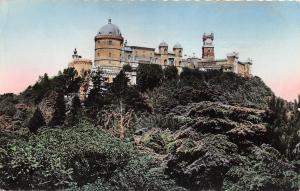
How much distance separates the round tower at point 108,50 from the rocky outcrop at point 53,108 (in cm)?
152

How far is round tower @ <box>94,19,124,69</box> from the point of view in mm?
18031

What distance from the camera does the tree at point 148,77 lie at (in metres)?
18.5

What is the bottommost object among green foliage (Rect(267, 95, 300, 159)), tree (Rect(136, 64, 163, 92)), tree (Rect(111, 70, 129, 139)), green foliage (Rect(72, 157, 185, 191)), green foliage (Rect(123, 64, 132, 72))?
green foliage (Rect(72, 157, 185, 191))

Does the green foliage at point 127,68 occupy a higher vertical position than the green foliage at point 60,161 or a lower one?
higher

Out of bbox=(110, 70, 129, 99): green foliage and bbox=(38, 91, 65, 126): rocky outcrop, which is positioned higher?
bbox=(110, 70, 129, 99): green foliage

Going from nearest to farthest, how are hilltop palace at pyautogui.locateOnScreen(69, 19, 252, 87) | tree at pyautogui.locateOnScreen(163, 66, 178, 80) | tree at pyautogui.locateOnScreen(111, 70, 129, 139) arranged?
tree at pyautogui.locateOnScreen(111, 70, 129, 139) → hilltop palace at pyautogui.locateOnScreen(69, 19, 252, 87) → tree at pyautogui.locateOnScreen(163, 66, 178, 80)

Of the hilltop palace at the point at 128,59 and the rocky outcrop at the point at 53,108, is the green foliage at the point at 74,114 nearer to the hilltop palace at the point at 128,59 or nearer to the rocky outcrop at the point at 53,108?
the rocky outcrop at the point at 53,108

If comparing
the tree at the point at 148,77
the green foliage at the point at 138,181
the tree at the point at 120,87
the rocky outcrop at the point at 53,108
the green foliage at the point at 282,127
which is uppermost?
the tree at the point at 148,77

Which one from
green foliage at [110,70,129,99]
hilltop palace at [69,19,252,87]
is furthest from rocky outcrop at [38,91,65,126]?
green foliage at [110,70,129,99]

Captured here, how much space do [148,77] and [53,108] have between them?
3.50 meters

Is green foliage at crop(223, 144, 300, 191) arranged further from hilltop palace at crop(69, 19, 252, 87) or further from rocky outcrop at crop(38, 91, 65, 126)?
rocky outcrop at crop(38, 91, 65, 126)

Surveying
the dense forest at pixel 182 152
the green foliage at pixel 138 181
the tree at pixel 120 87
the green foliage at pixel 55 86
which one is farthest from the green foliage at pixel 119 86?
the green foliage at pixel 138 181

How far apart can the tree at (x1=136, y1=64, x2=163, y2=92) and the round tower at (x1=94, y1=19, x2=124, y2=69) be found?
103cm

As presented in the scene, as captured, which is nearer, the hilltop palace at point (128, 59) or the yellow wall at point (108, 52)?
the hilltop palace at point (128, 59)
